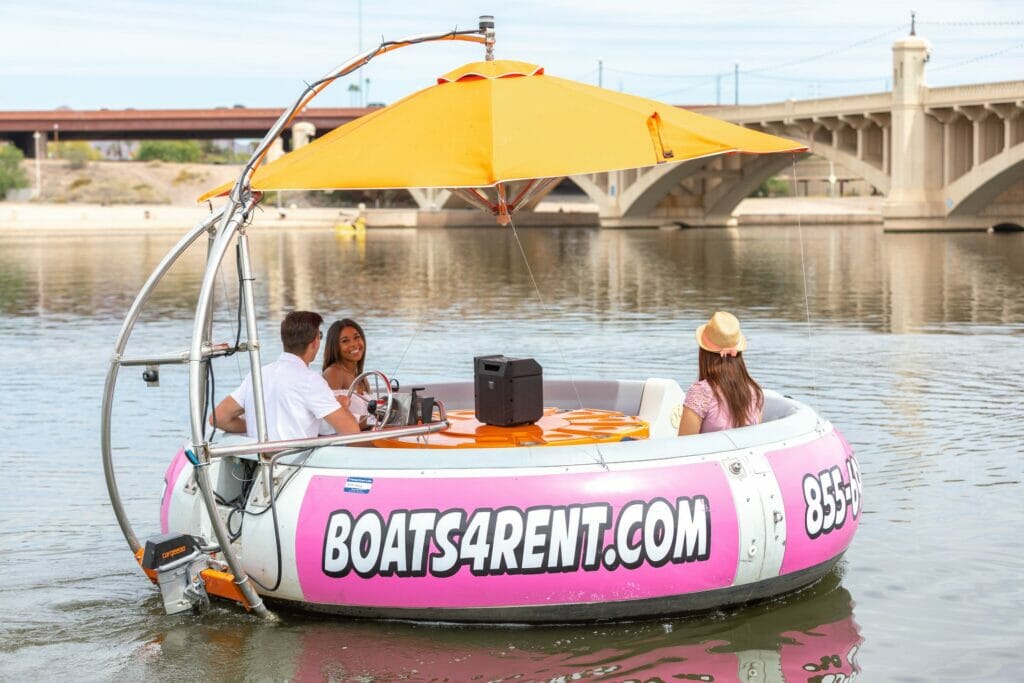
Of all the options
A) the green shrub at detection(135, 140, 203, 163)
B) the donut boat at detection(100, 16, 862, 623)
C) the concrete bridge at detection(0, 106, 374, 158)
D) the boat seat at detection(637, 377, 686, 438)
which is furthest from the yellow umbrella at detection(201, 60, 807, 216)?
the green shrub at detection(135, 140, 203, 163)

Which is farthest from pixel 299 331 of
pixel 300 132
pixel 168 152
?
pixel 168 152

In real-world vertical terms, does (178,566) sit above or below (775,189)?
below

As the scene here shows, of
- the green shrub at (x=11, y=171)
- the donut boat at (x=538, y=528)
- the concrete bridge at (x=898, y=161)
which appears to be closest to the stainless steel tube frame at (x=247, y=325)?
the donut boat at (x=538, y=528)

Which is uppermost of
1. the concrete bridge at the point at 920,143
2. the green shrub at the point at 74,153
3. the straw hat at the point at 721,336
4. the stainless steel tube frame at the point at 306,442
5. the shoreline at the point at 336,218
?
the green shrub at the point at 74,153

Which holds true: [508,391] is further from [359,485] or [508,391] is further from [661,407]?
[359,485]

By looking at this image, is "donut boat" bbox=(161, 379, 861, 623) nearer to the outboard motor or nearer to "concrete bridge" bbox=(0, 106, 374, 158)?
the outboard motor

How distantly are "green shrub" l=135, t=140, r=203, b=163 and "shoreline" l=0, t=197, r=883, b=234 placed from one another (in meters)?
71.1

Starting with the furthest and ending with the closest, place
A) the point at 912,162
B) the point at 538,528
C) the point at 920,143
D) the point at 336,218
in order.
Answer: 1. the point at 336,218
2. the point at 912,162
3. the point at 920,143
4. the point at 538,528

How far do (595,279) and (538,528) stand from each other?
106 feet

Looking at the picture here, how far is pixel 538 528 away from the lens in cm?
785

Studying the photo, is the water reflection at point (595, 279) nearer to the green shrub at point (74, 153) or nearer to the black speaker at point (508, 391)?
the black speaker at point (508, 391)

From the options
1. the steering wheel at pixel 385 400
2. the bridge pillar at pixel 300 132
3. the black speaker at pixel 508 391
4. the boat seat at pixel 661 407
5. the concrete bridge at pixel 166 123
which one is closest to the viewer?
the steering wheel at pixel 385 400

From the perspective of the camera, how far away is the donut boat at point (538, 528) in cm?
789

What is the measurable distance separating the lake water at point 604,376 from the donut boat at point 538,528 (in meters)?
0.22
